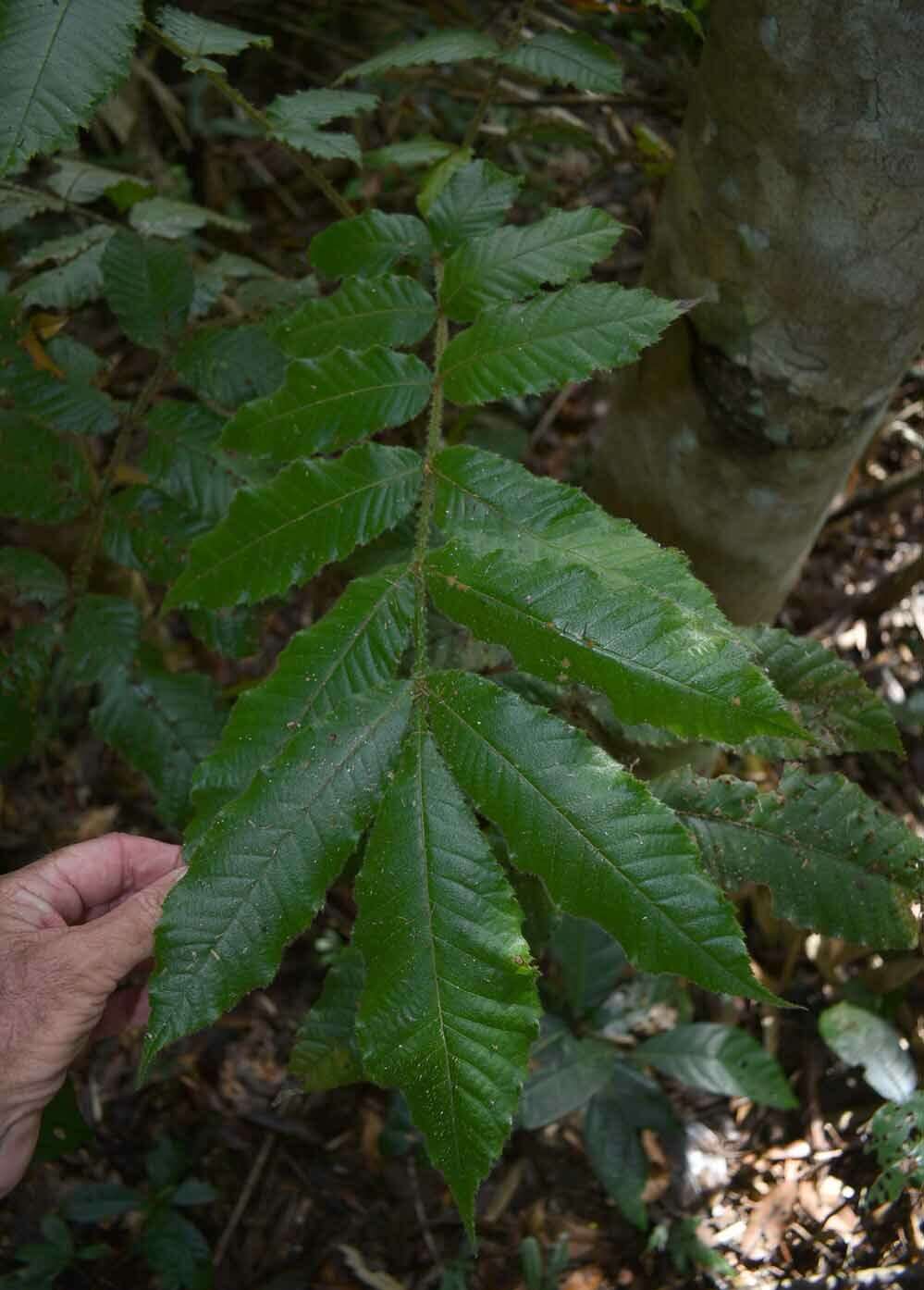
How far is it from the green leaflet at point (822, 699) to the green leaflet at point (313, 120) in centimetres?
103

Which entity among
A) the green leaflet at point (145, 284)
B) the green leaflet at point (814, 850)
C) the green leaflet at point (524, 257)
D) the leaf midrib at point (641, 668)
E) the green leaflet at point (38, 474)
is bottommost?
the green leaflet at point (38, 474)

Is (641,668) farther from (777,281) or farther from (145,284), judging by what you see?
(145,284)

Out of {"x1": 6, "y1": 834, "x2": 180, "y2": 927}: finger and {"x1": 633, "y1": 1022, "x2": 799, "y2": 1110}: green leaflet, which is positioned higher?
{"x1": 6, "y1": 834, "x2": 180, "y2": 927}: finger

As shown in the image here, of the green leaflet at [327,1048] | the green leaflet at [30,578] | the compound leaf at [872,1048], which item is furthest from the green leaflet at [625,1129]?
the green leaflet at [30,578]

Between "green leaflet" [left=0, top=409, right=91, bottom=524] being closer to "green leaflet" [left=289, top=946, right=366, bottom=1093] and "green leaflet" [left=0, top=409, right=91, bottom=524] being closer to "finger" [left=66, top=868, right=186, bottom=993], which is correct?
"finger" [left=66, top=868, right=186, bottom=993]

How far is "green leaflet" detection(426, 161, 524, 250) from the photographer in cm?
157

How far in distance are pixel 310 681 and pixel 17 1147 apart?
0.97 m

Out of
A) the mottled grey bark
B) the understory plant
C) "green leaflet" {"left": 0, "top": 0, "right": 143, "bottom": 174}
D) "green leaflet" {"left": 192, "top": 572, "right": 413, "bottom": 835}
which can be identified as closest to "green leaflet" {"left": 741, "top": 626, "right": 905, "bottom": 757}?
the understory plant

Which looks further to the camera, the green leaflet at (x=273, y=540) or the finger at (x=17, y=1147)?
the finger at (x=17, y=1147)

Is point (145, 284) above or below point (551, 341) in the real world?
below

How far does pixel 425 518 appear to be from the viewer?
4.25ft

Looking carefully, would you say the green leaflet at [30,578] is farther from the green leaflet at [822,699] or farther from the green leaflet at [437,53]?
the green leaflet at [822,699]

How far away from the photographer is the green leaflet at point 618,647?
0.98 m

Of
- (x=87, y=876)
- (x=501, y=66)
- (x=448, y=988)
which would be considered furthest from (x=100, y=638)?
(x=501, y=66)
